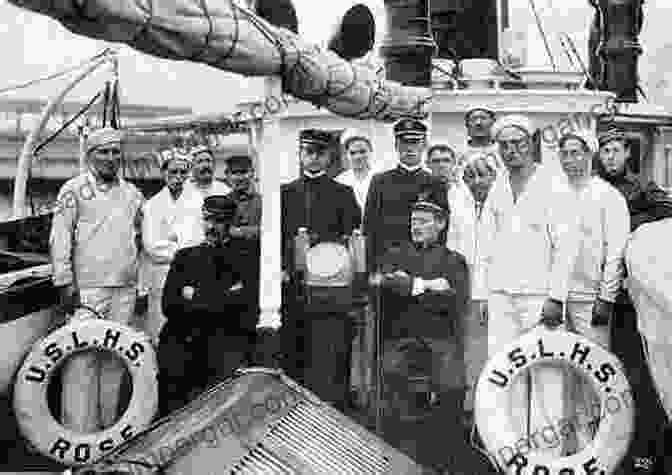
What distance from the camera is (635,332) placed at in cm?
465

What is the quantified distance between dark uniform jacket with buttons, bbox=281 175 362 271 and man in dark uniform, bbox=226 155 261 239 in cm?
20

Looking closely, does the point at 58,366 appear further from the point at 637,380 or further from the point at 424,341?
the point at 637,380

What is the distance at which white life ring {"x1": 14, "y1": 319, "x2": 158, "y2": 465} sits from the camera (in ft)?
15.8

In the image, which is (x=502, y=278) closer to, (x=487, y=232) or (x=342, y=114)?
(x=487, y=232)

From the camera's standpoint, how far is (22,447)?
5320 millimetres

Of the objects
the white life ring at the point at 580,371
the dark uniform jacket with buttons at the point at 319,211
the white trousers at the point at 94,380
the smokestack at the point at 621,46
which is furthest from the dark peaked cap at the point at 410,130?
the smokestack at the point at 621,46

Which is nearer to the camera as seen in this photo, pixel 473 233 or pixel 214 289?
pixel 214 289

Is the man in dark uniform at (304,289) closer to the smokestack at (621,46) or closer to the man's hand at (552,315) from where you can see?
the man's hand at (552,315)

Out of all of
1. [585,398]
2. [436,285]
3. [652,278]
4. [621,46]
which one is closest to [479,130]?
[436,285]

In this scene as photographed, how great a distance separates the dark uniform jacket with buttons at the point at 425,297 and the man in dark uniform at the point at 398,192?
21 centimetres

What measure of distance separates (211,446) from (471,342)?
240 centimetres

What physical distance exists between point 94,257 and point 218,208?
79cm

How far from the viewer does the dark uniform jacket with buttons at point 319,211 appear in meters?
5.29

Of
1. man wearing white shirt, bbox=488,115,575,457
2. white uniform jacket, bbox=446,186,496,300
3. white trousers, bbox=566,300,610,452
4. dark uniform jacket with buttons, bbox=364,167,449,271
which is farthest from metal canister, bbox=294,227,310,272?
white trousers, bbox=566,300,610,452
